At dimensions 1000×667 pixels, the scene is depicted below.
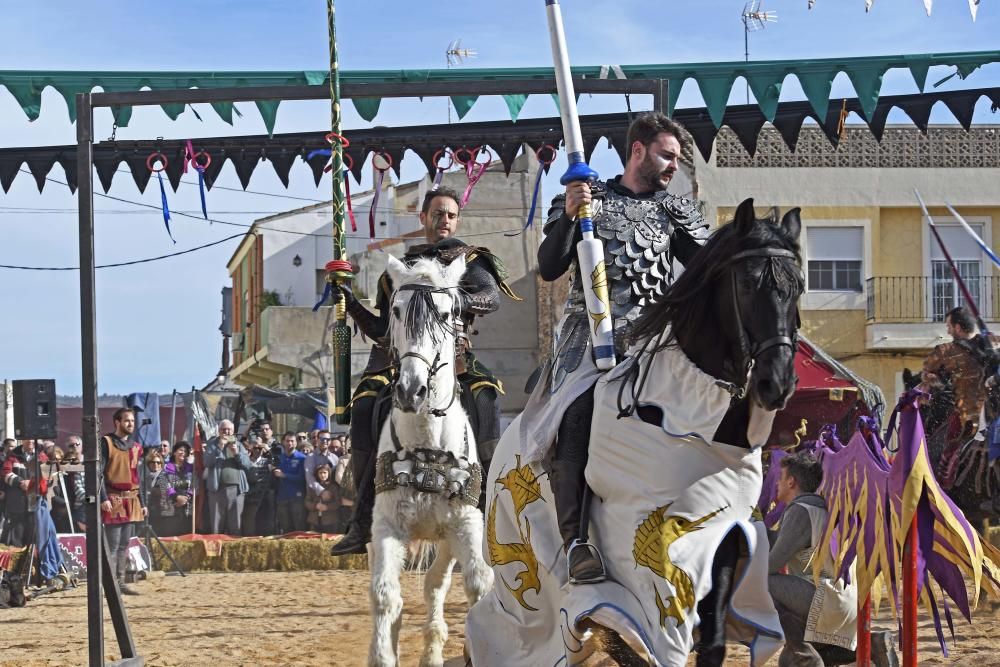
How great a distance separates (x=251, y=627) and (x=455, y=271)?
5.20 m

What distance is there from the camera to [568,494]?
533 cm

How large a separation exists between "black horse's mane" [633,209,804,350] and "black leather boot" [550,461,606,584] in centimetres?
62

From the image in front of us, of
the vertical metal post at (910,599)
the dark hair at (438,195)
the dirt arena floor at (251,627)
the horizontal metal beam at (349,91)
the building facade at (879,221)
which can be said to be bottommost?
the dirt arena floor at (251,627)

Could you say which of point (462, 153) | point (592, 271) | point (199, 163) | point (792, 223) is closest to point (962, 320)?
point (462, 153)

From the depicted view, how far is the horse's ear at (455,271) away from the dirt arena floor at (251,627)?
2.36 meters

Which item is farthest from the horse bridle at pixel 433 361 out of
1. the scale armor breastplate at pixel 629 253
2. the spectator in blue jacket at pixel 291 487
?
the spectator in blue jacket at pixel 291 487

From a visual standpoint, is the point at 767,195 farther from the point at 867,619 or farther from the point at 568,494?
the point at 568,494

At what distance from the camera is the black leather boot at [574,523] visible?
5.11 meters

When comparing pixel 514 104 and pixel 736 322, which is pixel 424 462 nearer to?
pixel 514 104

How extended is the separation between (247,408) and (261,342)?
1706cm

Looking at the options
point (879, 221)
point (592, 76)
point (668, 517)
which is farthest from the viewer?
point (879, 221)

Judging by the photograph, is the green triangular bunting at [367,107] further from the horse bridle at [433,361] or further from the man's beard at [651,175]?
the man's beard at [651,175]

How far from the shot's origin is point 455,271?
778 cm

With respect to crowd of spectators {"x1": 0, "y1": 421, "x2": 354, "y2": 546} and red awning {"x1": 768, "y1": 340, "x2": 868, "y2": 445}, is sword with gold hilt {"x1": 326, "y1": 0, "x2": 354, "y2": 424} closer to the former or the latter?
red awning {"x1": 768, "y1": 340, "x2": 868, "y2": 445}
